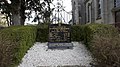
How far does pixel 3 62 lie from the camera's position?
798 centimetres

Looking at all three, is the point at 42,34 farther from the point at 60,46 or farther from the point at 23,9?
the point at 23,9

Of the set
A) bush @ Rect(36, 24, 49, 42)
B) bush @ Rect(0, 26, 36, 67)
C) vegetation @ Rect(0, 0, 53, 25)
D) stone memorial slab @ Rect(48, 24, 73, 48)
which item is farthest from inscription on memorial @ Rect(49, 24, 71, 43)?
vegetation @ Rect(0, 0, 53, 25)

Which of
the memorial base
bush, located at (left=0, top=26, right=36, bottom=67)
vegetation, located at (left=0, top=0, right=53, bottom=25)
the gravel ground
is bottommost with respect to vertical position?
the gravel ground

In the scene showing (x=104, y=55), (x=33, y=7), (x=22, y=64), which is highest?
(x=33, y=7)

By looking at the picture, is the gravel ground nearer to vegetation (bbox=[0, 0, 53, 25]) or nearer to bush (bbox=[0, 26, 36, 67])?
bush (bbox=[0, 26, 36, 67])

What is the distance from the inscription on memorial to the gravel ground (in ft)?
2.68

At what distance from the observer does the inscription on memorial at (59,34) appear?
15.1 meters

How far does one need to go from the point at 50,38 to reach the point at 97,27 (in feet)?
10.8

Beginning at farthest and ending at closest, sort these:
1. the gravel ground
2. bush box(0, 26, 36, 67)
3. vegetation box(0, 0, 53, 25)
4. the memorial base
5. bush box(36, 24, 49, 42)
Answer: vegetation box(0, 0, 53, 25) → bush box(36, 24, 49, 42) → the memorial base → the gravel ground → bush box(0, 26, 36, 67)

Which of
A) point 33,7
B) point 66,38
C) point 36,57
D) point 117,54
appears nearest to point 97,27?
point 66,38

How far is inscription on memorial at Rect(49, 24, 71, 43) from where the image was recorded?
49.6ft

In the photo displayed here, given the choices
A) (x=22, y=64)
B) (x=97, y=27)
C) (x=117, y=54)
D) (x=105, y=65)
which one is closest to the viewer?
(x=117, y=54)

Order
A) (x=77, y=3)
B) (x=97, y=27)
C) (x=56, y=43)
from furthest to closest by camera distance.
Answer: (x=77, y=3) → (x=56, y=43) → (x=97, y=27)

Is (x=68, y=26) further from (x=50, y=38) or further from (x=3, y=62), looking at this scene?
(x=3, y=62)
